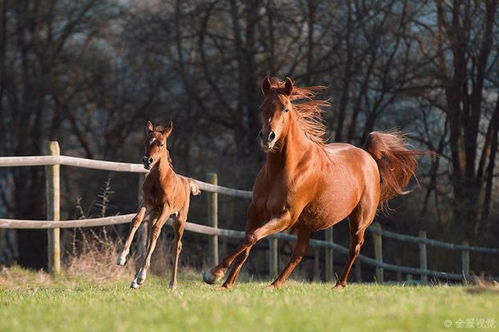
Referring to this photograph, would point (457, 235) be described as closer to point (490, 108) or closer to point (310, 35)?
point (490, 108)

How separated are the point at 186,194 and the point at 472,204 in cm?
1101

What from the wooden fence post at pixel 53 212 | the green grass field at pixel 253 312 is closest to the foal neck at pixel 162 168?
the wooden fence post at pixel 53 212

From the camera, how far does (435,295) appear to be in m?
7.46

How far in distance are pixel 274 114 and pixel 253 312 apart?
3.08 meters

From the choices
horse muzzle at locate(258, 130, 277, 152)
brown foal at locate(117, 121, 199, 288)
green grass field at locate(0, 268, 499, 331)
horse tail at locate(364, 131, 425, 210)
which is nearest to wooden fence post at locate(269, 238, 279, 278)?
horse tail at locate(364, 131, 425, 210)

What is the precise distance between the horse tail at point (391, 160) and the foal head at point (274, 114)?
9.86 ft

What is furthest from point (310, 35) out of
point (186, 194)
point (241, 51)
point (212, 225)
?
point (186, 194)

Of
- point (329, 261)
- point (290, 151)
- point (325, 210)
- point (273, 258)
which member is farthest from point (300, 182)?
point (329, 261)

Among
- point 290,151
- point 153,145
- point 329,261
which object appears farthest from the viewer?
point 329,261

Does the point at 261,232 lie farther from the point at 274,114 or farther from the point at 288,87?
the point at 288,87

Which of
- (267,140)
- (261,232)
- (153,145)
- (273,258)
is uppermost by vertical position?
(267,140)

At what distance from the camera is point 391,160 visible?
39.1 ft

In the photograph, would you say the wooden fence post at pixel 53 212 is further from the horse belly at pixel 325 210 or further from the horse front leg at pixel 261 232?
the horse front leg at pixel 261 232

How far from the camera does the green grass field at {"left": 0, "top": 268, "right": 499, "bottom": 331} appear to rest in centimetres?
562
